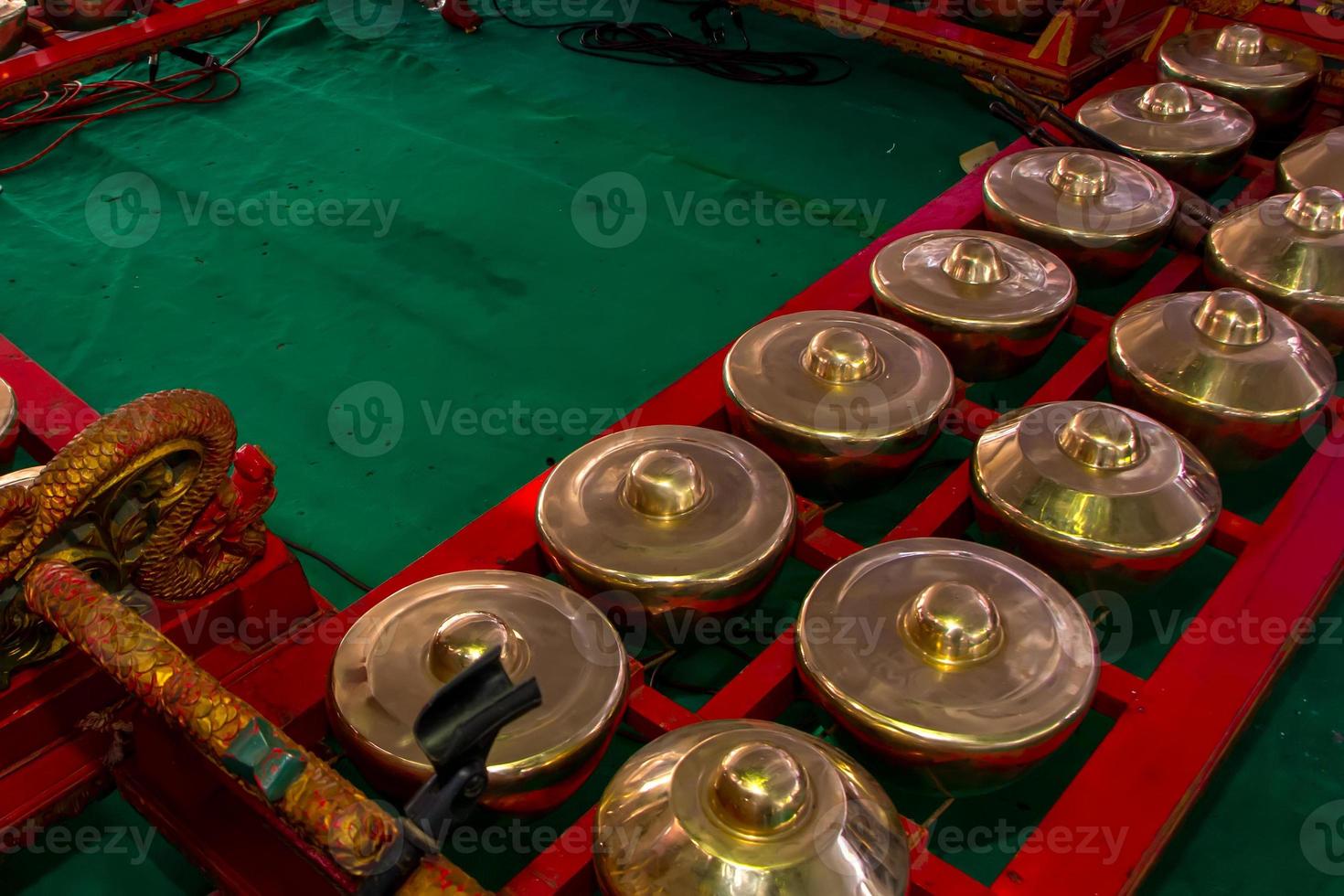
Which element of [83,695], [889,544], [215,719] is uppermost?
[215,719]

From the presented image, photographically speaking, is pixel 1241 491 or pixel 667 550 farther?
pixel 1241 491

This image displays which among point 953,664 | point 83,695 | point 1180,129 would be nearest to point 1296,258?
point 1180,129

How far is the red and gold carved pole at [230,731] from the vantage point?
647mm

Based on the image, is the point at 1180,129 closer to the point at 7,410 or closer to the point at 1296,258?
the point at 1296,258

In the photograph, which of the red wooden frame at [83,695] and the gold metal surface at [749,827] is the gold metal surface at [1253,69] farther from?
the red wooden frame at [83,695]

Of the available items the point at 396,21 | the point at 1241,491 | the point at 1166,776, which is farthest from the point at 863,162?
the point at 1166,776

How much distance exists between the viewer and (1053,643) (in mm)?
905

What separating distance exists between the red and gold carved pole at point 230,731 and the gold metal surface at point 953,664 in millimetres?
354

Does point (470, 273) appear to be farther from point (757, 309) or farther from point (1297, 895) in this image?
point (1297, 895)

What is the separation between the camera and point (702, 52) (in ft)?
8.47

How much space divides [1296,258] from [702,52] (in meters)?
1.61

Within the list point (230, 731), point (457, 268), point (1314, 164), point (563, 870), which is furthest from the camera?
point (457, 268)

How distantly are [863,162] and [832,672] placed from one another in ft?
4.94

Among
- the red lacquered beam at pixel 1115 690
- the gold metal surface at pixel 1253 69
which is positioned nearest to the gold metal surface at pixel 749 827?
the red lacquered beam at pixel 1115 690
